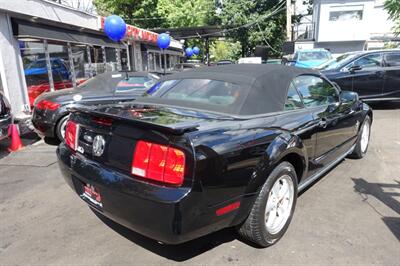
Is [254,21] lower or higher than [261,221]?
higher

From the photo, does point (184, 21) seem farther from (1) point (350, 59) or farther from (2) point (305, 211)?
(2) point (305, 211)

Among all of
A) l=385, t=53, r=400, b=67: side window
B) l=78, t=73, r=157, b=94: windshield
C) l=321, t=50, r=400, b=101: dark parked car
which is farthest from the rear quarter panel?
l=385, t=53, r=400, b=67: side window

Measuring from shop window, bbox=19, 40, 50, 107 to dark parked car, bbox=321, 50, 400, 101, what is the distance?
8.39 meters

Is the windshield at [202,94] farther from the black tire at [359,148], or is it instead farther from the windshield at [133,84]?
the windshield at [133,84]

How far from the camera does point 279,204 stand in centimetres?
307

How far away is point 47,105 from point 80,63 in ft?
21.7

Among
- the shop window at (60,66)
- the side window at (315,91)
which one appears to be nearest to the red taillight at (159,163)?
the side window at (315,91)

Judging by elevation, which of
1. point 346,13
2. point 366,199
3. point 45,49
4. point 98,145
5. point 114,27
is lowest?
point 366,199

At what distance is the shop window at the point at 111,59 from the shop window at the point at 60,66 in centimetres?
345

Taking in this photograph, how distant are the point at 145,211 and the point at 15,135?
5022 millimetres

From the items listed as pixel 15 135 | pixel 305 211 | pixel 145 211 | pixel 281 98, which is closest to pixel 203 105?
pixel 281 98

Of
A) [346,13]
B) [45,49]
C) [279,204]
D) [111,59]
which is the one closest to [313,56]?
[111,59]

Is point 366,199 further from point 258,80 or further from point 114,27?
point 114,27

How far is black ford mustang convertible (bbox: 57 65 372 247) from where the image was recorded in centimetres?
226
